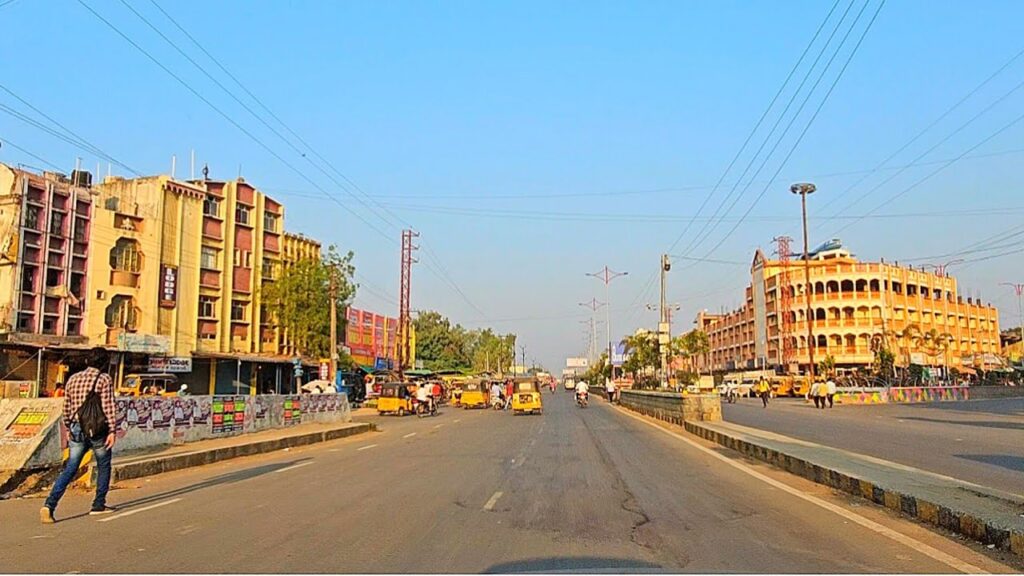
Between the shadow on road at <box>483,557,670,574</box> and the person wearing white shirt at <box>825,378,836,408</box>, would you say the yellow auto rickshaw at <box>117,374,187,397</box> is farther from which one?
the person wearing white shirt at <box>825,378,836,408</box>

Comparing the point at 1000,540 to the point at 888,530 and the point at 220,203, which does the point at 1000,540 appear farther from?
the point at 220,203

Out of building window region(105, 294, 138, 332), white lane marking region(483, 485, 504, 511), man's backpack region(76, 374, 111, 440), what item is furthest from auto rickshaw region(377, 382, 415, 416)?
man's backpack region(76, 374, 111, 440)

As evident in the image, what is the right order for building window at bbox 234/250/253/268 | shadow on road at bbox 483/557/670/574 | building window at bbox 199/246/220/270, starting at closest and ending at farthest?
shadow on road at bbox 483/557/670/574
building window at bbox 199/246/220/270
building window at bbox 234/250/253/268

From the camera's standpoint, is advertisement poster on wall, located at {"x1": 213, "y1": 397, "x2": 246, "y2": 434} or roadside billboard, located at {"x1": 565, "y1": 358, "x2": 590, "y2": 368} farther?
roadside billboard, located at {"x1": 565, "y1": 358, "x2": 590, "y2": 368}

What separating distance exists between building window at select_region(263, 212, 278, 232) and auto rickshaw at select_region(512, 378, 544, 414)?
20.8 meters

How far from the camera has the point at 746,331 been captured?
12375cm

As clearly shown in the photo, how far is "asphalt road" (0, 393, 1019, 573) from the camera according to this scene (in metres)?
7.66

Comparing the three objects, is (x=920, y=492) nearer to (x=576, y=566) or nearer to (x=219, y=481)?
(x=576, y=566)

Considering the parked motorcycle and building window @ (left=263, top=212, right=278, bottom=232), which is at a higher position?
building window @ (left=263, top=212, right=278, bottom=232)

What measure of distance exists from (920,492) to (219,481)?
1116 centimetres

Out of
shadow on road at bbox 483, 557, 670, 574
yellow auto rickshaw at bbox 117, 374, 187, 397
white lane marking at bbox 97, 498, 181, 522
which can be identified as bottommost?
white lane marking at bbox 97, 498, 181, 522

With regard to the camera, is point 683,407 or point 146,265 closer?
point 683,407

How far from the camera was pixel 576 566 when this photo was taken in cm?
723

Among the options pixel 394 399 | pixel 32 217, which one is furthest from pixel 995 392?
pixel 32 217
